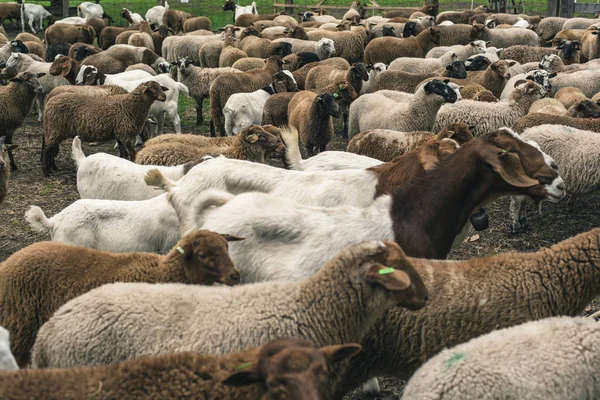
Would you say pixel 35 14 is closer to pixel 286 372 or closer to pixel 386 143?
pixel 386 143

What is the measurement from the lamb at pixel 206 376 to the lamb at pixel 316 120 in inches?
297

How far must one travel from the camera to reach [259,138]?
816 centimetres

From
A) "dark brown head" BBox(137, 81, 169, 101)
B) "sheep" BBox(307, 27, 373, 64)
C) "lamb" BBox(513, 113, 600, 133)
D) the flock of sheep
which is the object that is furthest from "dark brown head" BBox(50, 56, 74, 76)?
"lamb" BBox(513, 113, 600, 133)

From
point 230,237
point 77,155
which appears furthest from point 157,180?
point 77,155

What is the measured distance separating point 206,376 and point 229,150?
5025mm

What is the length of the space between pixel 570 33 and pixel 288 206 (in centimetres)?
1639

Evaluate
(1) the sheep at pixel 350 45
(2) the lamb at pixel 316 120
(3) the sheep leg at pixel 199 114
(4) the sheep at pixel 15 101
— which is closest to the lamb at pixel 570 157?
(2) the lamb at pixel 316 120

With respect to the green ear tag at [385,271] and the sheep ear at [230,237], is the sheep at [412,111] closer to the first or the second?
the sheep ear at [230,237]

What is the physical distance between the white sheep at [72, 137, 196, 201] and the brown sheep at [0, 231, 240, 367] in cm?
244

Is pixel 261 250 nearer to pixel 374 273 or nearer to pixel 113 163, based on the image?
pixel 374 273

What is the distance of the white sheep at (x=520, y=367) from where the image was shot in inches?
135

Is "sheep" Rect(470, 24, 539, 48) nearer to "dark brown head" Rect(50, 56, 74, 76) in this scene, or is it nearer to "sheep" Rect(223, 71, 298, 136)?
"sheep" Rect(223, 71, 298, 136)

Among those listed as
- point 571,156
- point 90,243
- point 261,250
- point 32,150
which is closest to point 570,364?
point 261,250

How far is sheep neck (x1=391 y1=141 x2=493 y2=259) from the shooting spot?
16.0ft
